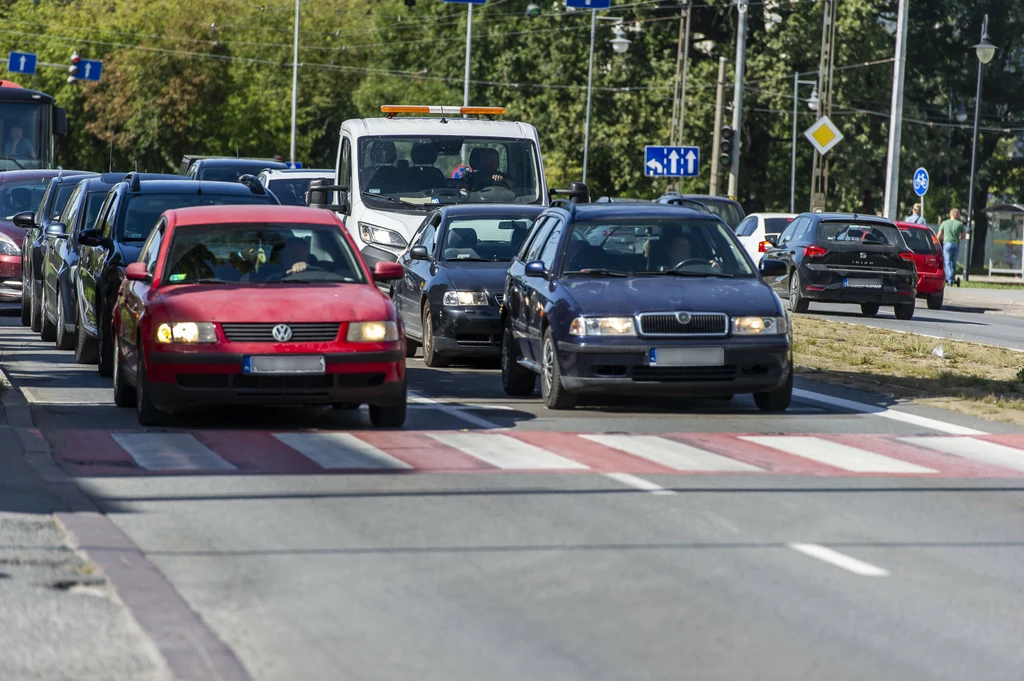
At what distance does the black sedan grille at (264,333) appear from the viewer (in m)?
12.0

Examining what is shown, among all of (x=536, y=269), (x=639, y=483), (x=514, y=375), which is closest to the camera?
(x=639, y=483)

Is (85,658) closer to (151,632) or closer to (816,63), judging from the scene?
(151,632)

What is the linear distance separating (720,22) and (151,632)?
6245 centimetres

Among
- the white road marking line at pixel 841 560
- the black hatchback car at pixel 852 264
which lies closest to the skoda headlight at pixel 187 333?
the white road marking line at pixel 841 560

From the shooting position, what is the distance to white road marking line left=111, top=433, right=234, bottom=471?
10.5 metres

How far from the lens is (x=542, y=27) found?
242ft

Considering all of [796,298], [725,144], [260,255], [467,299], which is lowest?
[796,298]

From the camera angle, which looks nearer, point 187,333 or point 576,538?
point 576,538

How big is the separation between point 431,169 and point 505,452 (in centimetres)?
1190

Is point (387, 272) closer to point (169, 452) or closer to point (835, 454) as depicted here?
point (169, 452)

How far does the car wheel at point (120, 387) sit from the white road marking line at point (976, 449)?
5.40 m

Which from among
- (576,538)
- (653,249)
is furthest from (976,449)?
(576,538)

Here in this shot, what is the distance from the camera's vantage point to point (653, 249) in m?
14.6

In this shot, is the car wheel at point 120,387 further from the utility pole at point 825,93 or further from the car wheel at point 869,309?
the utility pole at point 825,93
